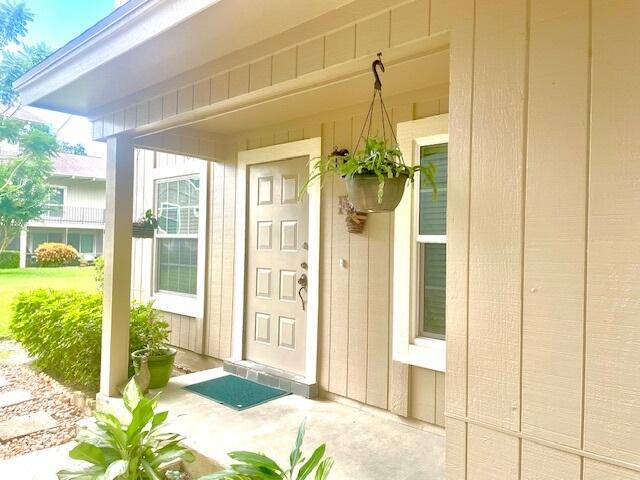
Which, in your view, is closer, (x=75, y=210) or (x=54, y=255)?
(x=54, y=255)

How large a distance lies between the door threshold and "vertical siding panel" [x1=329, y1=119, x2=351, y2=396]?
20cm

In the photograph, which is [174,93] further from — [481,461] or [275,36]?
[481,461]

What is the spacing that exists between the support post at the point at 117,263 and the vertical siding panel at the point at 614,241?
3.22 m

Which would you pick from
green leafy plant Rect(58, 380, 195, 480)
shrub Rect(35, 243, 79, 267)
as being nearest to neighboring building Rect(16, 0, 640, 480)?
green leafy plant Rect(58, 380, 195, 480)

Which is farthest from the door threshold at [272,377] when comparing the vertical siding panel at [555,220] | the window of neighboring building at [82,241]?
the window of neighboring building at [82,241]

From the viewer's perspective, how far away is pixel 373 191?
176 centimetres

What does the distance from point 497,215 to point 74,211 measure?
13.0 m

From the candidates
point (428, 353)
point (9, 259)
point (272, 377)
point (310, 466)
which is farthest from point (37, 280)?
point (310, 466)

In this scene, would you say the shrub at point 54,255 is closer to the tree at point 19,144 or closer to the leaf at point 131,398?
the tree at point 19,144

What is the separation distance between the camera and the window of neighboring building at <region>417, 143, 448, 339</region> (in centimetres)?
267

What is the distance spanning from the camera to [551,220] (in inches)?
50.0

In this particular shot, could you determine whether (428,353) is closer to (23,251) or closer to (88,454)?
(88,454)

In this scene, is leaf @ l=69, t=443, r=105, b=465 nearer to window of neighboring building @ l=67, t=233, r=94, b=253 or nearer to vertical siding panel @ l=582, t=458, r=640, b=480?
vertical siding panel @ l=582, t=458, r=640, b=480

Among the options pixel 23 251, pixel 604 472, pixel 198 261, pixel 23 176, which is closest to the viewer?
pixel 604 472
